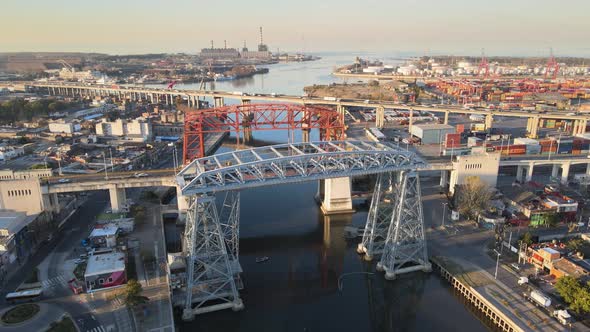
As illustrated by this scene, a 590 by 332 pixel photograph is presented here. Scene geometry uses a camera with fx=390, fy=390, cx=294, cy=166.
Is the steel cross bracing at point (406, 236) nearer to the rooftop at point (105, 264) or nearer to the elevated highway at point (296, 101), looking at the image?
the rooftop at point (105, 264)

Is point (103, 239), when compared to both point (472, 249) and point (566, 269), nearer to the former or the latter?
point (472, 249)

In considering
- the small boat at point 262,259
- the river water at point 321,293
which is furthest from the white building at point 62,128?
the small boat at point 262,259

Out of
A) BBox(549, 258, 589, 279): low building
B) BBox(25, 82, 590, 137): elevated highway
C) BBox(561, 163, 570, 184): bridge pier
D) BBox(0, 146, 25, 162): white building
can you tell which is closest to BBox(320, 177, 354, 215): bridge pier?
BBox(549, 258, 589, 279): low building

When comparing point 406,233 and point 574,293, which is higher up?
point 406,233

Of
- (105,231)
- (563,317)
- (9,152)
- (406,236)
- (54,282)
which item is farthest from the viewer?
(9,152)

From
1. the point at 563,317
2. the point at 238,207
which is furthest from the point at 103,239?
the point at 563,317

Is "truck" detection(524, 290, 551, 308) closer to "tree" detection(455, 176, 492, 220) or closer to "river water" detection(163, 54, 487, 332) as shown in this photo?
"river water" detection(163, 54, 487, 332)
